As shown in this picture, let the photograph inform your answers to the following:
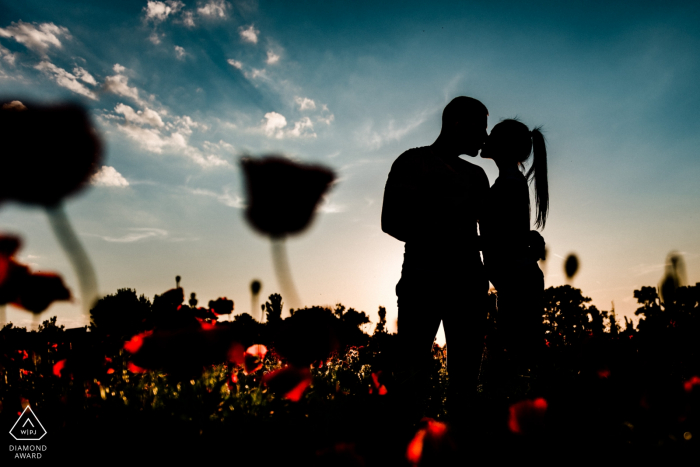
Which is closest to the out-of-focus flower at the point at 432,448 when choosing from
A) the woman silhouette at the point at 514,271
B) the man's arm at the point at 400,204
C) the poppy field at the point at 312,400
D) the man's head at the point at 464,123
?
the poppy field at the point at 312,400

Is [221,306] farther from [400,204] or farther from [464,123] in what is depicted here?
[464,123]

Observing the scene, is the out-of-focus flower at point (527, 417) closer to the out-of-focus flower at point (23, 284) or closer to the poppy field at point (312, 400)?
the poppy field at point (312, 400)

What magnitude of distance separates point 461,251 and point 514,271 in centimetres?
54

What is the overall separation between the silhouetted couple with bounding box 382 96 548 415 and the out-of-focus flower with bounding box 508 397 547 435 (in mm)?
950

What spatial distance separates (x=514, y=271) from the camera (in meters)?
2.45

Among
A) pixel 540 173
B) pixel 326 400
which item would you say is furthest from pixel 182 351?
pixel 540 173

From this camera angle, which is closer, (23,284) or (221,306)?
(23,284)

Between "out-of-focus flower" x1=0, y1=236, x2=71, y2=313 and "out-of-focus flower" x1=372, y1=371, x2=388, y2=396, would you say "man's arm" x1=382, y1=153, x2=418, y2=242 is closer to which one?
"out-of-focus flower" x1=372, y1=371, x2=388, y2=396

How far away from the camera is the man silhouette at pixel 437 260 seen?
209 cm

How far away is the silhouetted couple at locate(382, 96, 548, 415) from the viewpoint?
2092 mm

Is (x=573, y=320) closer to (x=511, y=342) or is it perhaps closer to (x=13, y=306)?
(x=511, y=342)

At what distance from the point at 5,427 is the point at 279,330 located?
97cm

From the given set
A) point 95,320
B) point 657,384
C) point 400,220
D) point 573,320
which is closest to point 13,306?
point 95,320

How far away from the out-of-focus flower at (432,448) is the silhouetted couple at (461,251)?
109 centimetres
